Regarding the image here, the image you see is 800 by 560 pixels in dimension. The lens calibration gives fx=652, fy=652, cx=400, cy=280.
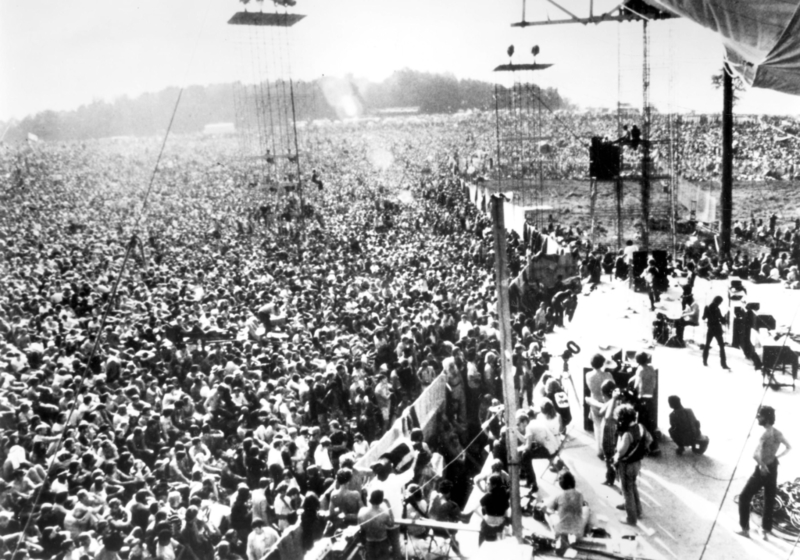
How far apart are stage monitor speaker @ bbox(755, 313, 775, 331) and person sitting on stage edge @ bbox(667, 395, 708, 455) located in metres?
4.37

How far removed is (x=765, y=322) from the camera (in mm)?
11938

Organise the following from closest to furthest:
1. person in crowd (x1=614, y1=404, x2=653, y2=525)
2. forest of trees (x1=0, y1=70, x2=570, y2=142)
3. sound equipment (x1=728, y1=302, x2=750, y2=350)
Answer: person in crowd (x1=614, y1=404, x2=653, y2=525) < sound equipment (x1=728, y1=302, x2=750, y2=350) < forest of trees (x1=0, y1=70, x2=570, y2=142)

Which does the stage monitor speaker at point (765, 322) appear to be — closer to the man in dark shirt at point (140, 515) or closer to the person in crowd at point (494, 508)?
the person in crowd at point (494, 508)

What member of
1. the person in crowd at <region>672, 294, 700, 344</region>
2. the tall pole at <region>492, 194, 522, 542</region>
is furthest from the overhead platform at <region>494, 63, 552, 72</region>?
the tall pole at <region>492, 194, 522, 542</region>

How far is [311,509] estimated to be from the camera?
712 centimetres

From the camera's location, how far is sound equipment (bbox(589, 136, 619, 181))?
68.7 ft

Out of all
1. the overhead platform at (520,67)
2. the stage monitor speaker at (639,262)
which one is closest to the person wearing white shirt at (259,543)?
the stage monitor speaker at (639,262)

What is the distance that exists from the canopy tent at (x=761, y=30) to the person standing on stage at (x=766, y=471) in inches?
124

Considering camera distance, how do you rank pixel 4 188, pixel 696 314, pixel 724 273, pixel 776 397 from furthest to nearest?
pixel 4 188 < pixel 724 273 < pixel 696 314 < pixel 776 397

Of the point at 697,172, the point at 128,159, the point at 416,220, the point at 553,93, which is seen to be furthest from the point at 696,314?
the point at 553,93

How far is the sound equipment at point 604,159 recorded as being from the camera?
2095cm

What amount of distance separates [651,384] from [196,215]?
32719 mm

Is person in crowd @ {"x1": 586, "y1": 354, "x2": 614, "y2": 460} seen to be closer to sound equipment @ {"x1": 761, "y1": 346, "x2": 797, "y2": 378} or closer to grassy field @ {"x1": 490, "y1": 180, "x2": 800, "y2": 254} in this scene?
sound equipment @ {"x1": 761, "y1": 346, "x2": 797, "y2": 378}

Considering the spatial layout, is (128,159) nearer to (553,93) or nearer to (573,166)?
(573,166)
